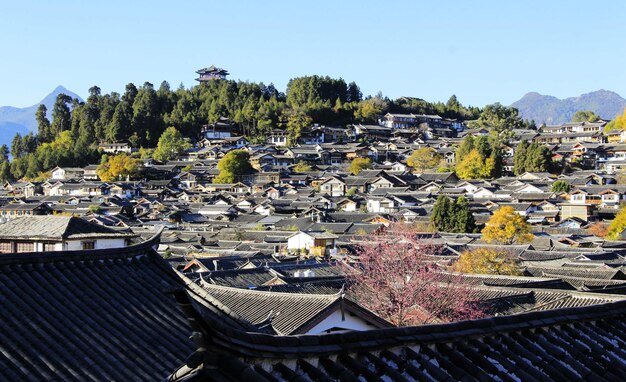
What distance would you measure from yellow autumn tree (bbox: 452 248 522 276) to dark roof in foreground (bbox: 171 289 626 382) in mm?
20981

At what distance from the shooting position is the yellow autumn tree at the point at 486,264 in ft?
84.2

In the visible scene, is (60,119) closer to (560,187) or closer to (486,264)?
(560,187)

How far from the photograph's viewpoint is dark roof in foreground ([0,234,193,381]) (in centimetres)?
569

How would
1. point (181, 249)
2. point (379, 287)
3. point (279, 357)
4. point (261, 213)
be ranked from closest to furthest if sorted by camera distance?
point (279, 357) → point (379, 287) → point (181, 249) → point (261, 213)

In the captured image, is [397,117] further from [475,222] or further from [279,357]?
[279,357]

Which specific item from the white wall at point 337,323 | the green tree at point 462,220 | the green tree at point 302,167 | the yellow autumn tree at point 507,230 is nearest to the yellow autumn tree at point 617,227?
the yellow autumn tree at point 507,230

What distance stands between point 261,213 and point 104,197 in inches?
603

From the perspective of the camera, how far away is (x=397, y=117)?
3910 inches

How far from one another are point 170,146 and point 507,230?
54.4m

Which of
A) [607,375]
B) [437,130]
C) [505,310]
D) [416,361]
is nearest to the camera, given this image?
[416,361]

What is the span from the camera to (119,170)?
7025cm

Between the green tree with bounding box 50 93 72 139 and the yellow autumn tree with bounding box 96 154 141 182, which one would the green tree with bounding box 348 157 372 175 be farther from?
the green tree with bounding box 50 93 72 139

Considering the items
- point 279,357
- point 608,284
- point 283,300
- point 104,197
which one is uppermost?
point 279,357

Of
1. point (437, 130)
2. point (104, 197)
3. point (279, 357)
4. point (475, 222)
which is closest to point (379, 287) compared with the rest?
point (279, 357)
